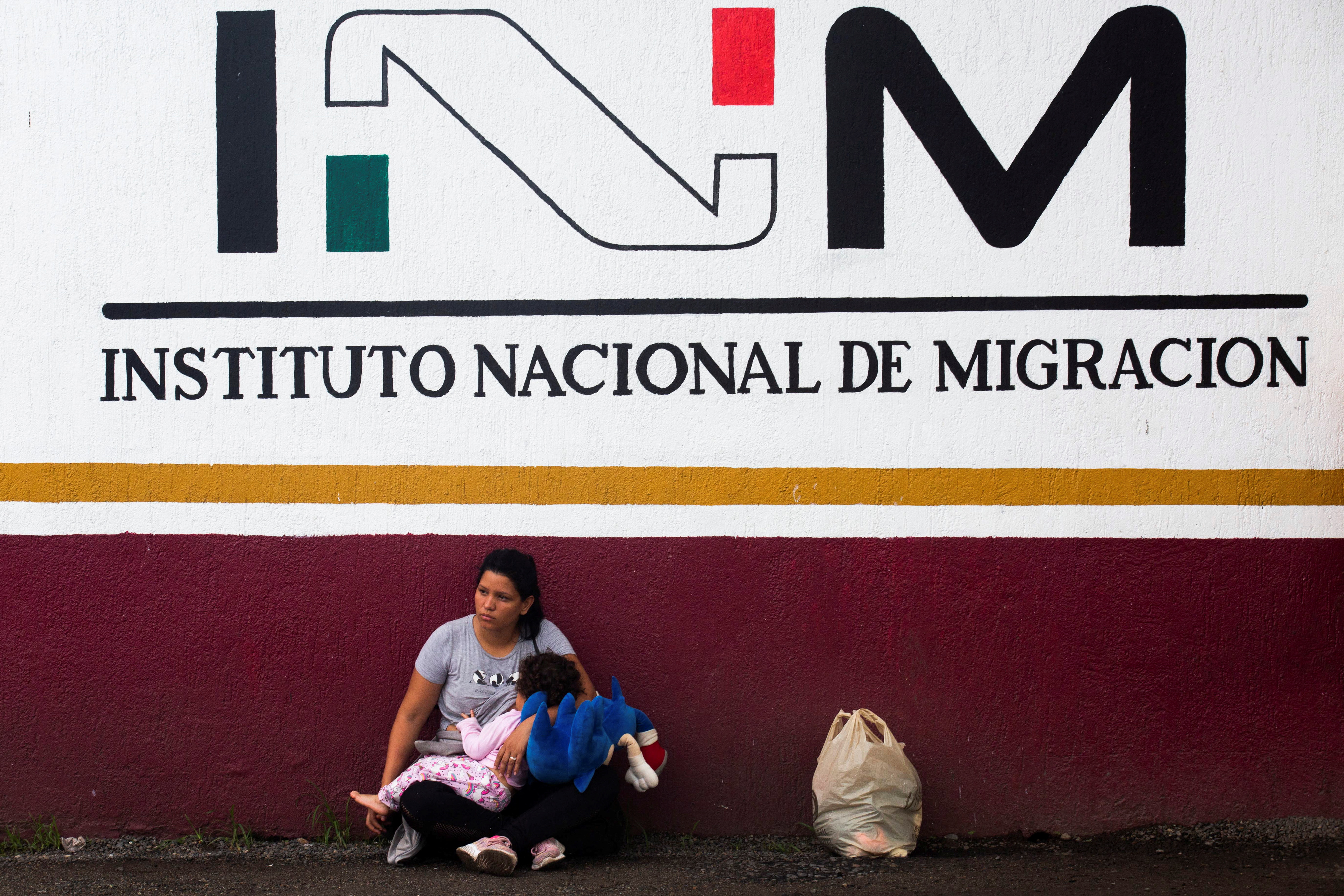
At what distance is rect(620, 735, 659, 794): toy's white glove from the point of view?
13.0 feet

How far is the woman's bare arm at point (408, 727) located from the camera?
4.09m

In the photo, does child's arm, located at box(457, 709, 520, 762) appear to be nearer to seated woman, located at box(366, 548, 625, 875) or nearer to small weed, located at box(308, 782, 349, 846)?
seated woman, located at box(366, 548, 625, 875)

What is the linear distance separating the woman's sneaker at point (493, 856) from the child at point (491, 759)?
115mm

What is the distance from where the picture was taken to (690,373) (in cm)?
429

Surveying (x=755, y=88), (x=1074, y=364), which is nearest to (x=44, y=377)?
(x=755, y=88)

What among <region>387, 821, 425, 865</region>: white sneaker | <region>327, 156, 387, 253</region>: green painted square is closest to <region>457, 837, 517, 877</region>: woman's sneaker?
<region>387, 821, 425, 865</region>: white sneaker

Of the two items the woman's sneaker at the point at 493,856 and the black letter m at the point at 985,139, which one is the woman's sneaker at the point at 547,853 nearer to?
the woman's sneaker at the point at 493,856

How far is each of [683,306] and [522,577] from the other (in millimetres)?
1152

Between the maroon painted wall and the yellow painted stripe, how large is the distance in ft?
0.52

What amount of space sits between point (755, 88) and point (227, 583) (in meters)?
2.68

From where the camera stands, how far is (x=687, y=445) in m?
4.29

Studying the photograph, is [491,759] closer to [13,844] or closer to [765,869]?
[765,869]

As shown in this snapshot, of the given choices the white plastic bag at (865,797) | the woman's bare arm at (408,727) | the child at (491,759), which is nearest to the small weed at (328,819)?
the woman's bare arm at (408,727)

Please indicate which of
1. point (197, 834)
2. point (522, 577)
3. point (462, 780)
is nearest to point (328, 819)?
point (197, 834)
